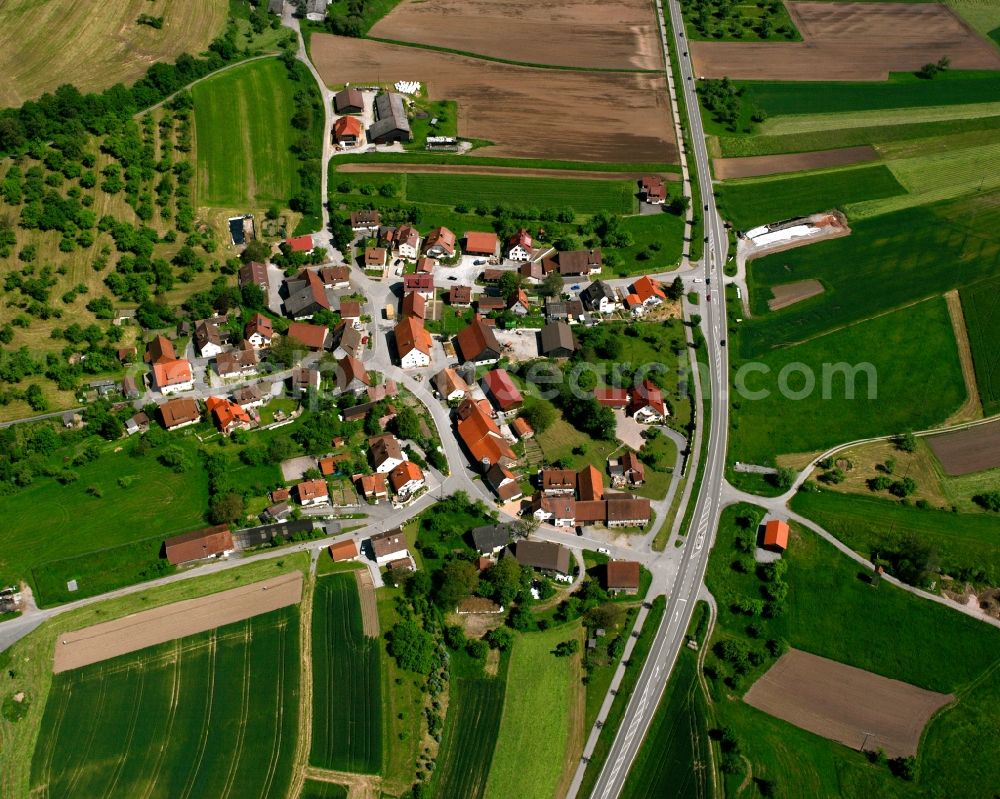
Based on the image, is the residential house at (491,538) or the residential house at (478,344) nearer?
the residential house at (491,538)

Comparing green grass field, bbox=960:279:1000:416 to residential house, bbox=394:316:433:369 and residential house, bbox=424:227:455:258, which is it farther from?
residential house, bbox=424:227:455:258

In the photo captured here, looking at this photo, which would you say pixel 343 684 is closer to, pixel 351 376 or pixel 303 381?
pixel 351 376

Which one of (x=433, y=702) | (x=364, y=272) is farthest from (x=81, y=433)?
(x=433, y=702)

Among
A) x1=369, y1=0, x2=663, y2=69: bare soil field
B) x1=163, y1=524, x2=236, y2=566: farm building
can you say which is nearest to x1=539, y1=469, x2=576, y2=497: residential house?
x1=163, y1=524, x2=236, y2=566: farm building

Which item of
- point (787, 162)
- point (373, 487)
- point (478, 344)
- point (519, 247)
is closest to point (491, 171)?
point (519, 247)

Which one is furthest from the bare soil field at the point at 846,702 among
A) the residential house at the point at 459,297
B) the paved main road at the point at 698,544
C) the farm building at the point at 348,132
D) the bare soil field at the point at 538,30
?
the bare soil field at the point at 538,30

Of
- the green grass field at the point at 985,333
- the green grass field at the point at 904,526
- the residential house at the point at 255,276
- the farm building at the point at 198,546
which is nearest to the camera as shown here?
the farm building at the point at 198,546

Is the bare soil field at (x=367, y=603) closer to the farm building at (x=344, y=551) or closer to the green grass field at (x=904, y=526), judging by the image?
the farm building at (x=344, y=551)

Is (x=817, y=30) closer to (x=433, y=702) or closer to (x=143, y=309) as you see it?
(x=143, y=309)
